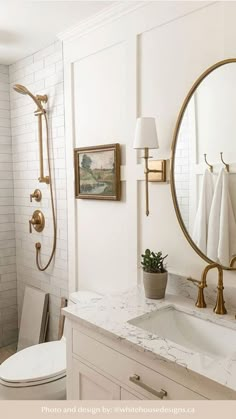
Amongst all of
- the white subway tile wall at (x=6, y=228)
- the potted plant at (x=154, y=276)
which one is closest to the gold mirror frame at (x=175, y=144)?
the potted plant at (x=154, y=276)

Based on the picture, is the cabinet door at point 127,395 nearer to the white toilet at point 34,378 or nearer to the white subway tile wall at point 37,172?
the white toilet at point 34,378

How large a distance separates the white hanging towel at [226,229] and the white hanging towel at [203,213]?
0.07 m

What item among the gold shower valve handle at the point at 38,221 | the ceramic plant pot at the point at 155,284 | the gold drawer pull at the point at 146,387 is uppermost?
the gold shower valve handle at the point at 38,221

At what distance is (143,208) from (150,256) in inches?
12.2

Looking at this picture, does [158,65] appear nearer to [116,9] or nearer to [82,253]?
[116,9]

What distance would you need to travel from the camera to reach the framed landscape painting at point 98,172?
80.8 inches

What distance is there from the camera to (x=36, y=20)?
213cm

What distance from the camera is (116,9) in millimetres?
1938

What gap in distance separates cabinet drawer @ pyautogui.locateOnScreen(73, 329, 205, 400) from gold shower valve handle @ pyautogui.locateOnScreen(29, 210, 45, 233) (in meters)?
1.33

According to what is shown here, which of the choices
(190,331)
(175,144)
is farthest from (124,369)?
(175,144)

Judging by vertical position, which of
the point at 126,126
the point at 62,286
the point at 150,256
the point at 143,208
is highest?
the point at 126,126

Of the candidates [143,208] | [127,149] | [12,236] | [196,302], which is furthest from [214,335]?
[12,236]

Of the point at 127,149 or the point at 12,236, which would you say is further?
the point at 12,236

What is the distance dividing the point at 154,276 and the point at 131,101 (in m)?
0.96
